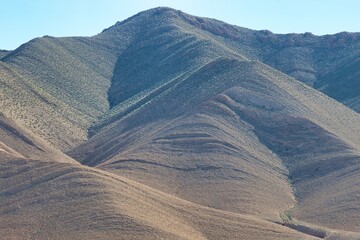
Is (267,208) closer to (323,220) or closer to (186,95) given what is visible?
(323,220)

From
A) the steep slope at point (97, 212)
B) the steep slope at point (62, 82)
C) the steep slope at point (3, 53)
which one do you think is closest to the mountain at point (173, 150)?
the steep slope at point (97, 212)

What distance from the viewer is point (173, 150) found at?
79.8 metres

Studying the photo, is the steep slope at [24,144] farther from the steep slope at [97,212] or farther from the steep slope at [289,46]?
the steep slope at [289,46]

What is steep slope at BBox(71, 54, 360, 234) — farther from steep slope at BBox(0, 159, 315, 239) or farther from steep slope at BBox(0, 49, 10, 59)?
steep slope at BBox(0, 49, 10, 59)

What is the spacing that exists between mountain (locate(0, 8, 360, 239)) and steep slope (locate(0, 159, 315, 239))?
0.14 metres

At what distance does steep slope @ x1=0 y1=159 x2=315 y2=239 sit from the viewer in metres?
54.1

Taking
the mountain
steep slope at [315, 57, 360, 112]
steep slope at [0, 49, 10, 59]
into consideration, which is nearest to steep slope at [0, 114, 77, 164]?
the mountain

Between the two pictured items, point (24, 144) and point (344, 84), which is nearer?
point (24, 144)

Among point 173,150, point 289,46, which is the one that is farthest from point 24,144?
point 289,46

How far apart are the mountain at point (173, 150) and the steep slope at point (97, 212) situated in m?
0.14

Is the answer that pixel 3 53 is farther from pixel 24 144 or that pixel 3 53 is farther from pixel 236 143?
pixel 236 143

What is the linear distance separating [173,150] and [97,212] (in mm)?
24851

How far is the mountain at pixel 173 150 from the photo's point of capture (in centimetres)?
5806

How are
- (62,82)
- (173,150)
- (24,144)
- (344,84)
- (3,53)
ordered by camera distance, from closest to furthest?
(173,150), (24,144), (62,82), (344,84), (3,53)
